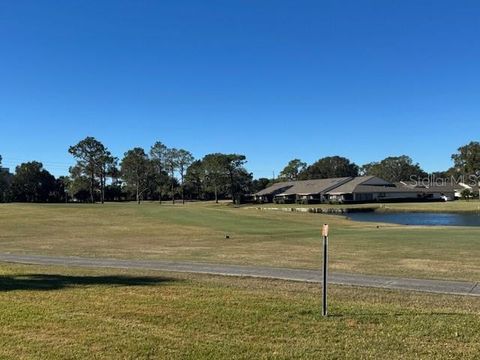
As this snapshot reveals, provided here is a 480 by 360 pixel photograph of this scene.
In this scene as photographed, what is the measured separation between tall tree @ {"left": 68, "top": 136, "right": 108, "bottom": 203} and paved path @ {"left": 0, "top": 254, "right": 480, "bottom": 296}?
346ft

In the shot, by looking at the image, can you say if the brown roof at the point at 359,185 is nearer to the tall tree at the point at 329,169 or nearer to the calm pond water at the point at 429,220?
the calm pond water at the point at 429,220

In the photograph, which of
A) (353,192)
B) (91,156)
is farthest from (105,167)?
(353,192)

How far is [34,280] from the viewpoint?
37.6 ft

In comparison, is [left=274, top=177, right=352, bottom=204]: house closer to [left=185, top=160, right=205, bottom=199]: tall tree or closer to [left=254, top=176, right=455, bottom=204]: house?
[left=254, top=176, right=455, bottom=204]: house

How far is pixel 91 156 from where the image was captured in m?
122

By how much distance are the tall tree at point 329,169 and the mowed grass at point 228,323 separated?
534ft

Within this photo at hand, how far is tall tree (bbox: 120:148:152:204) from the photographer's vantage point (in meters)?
134

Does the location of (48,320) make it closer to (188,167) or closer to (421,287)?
(421,287)

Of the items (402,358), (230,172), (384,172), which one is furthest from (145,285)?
(384,172)

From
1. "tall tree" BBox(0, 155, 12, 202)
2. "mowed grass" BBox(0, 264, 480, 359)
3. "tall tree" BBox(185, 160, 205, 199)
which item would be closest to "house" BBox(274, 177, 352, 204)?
"tall tree" BBox(185, 160, 205, 199)

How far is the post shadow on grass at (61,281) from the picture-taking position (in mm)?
10492

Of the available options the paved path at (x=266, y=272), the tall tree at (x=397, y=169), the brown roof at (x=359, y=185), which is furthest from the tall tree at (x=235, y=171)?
the paved path at (x=266, y=272)

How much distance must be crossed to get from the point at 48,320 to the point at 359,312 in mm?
4302

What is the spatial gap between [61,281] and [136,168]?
12522 cm
